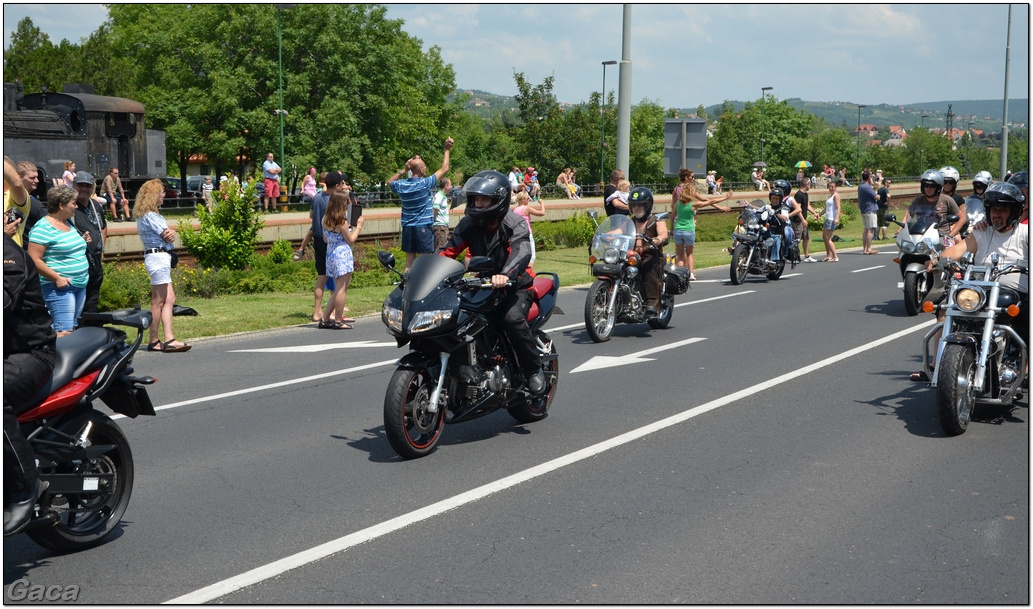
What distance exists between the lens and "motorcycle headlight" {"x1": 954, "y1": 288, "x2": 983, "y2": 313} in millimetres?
7926

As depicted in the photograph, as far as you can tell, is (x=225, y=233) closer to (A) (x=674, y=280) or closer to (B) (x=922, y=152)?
(A) (x=674, y=280)

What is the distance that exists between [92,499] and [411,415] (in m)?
2.16

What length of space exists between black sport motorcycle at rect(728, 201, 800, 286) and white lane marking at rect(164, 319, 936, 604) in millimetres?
10249

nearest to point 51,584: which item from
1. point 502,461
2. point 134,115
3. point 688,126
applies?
point 502,461

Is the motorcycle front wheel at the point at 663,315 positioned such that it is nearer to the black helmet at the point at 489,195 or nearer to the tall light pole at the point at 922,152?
the black helmet at the point at 489,195

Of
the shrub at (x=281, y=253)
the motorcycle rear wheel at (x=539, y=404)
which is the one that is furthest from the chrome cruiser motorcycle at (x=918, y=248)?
the shrub at (x=281, y=253)

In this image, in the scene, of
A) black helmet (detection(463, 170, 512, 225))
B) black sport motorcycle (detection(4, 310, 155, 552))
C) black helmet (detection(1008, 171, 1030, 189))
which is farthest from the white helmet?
black sport motorcycle (detection(4, 310, 155, 552))

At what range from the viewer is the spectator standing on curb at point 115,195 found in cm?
2934

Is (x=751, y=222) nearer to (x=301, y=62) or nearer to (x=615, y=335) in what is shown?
(x=615, y=335)

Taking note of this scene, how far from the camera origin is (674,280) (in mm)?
13508

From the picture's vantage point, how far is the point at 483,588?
16.3ft

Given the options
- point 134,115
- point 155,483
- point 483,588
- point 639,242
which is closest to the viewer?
point 483,588

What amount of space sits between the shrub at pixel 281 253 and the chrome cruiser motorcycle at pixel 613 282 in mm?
8242

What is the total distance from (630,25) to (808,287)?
695 centimetres
